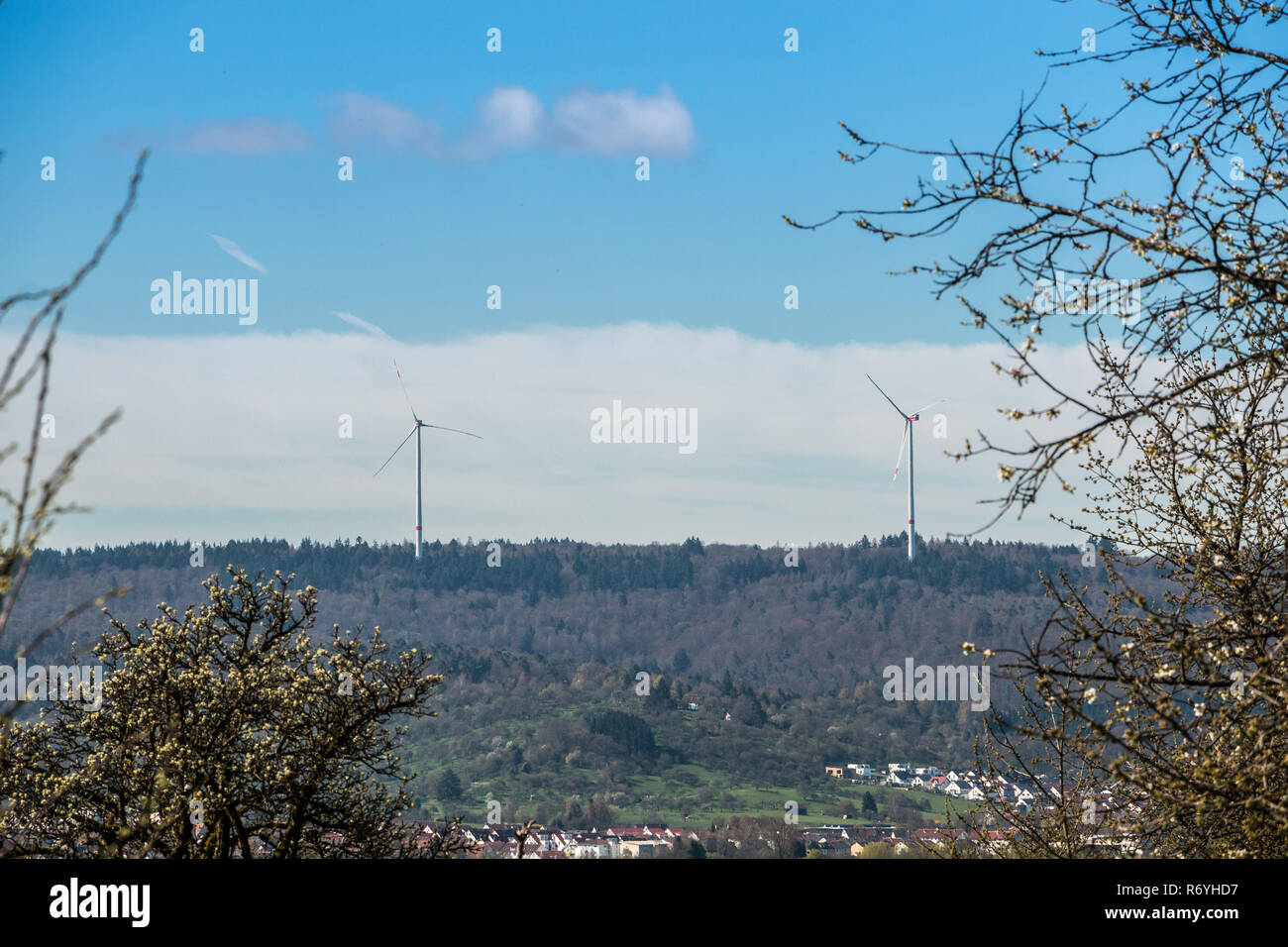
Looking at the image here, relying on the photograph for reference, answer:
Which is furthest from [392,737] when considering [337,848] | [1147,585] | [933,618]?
[933,618]

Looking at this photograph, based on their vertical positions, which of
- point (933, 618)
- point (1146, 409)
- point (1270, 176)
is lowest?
point (933, 618)

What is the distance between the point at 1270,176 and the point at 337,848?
1500 cm
